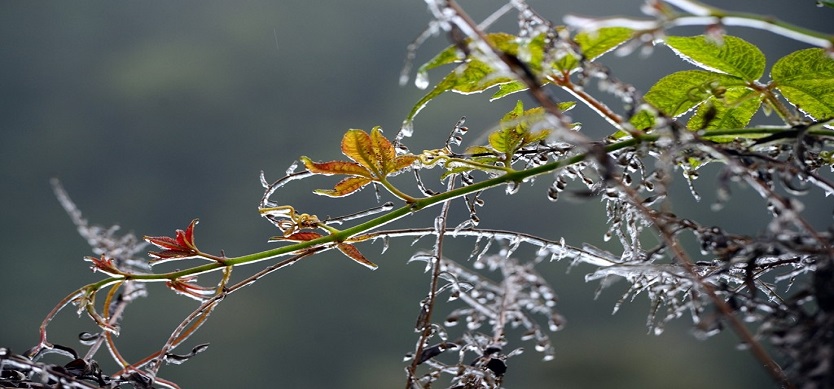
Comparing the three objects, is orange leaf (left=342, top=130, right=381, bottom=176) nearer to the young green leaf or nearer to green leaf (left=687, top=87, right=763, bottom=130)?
the young green leaf

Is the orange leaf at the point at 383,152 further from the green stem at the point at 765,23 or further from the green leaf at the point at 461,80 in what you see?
the green stem at the point at 765,23

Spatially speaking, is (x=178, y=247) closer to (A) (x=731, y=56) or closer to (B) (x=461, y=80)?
(B) (x=461, y=80)

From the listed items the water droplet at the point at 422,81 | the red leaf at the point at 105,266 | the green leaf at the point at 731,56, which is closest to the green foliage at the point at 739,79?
the green leaf at the point at 731,56

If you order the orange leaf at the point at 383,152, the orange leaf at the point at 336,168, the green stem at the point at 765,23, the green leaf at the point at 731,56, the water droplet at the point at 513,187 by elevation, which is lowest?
the green stem at the point at 765,23

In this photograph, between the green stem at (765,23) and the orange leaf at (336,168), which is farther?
the orange leaf at (336,168)

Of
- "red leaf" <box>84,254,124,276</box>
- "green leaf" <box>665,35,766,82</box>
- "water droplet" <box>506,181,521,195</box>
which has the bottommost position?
"water droplet" <box>506,181,521,195</box>

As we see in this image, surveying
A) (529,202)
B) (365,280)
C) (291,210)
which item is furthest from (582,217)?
(291,210)

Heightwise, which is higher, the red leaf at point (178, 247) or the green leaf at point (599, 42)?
the green leaf at point (599, 42)

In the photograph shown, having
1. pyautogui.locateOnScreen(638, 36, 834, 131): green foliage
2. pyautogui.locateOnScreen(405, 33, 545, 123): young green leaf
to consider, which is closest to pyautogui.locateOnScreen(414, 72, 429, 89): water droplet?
pyautogui.locateOnScreen(405, 33, 545, 123): young green leaf
